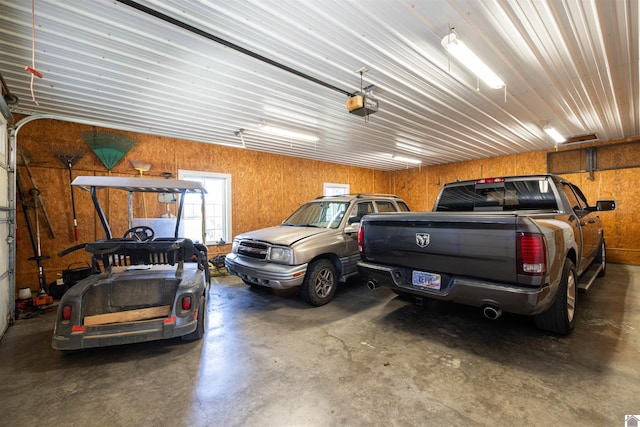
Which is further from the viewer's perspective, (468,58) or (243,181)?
(243,181)

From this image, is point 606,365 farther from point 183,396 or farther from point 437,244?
point 183,396

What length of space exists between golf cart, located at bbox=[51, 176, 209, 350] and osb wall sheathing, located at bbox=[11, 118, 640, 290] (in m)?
2.71

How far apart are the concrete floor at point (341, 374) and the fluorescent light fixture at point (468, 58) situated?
9.87ft

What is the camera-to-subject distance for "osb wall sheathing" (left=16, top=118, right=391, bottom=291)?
4723 mm

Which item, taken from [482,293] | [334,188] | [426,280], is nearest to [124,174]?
[426,280]

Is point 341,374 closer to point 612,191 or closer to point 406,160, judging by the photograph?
point 406,160

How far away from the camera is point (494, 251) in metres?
2.23

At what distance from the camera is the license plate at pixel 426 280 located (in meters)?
2.61

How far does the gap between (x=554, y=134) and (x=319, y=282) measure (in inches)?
251

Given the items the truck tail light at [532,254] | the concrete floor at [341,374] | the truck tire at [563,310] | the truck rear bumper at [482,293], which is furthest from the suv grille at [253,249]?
the truck tire at [563,310]

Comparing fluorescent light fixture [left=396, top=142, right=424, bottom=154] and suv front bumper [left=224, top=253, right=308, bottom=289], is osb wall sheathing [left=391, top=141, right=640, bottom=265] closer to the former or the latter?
fluorescent light fixture [left=396, top=142, right=424, bottom=154]

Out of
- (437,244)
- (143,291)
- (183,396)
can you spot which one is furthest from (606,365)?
(143,291)

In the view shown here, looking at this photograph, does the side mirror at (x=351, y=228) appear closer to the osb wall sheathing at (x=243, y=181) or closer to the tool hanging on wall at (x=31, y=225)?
the osb wall sheathing at (x=243, y=181)

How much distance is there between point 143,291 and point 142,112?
3.34 m
